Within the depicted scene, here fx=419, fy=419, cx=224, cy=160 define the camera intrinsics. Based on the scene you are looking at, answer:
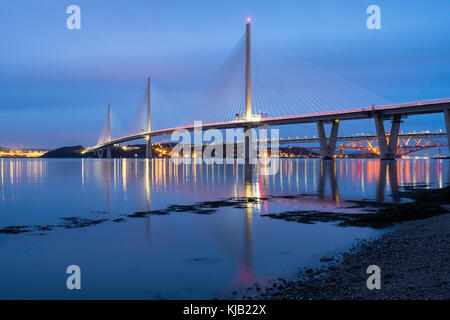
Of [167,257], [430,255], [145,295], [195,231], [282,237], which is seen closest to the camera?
[145,295]

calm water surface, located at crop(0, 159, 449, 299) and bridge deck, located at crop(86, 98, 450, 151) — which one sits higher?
bridge deck, located at crop(86, 98, 450, 151)

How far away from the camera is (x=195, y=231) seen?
12.0 m

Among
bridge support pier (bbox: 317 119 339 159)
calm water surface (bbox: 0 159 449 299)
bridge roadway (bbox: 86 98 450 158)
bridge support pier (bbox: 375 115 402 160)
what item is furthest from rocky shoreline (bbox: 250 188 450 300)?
bridge support pier (bbox: 317 119 339 159)

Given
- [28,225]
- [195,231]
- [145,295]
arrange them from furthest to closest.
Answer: [28,225], [195,231], [145,295]

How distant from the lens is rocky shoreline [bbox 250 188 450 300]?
19.5ft

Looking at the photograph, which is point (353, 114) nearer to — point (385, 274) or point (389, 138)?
point (389, 138)

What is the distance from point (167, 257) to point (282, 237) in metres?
3.38

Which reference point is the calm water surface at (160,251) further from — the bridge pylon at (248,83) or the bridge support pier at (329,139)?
the bridge support pier at (329,139)

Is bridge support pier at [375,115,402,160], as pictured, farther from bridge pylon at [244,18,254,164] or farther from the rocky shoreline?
the rocky shoreline

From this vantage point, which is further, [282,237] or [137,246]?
[282,237]

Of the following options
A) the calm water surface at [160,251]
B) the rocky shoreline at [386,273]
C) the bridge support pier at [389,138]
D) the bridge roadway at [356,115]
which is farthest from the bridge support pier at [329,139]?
the rocky shoreline at [386,273]

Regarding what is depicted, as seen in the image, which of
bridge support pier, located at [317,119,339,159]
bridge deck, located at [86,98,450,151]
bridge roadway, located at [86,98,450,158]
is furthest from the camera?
bridge support pier, located at [317,119,339,159]

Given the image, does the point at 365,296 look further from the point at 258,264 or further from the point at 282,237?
the point at 282,237
